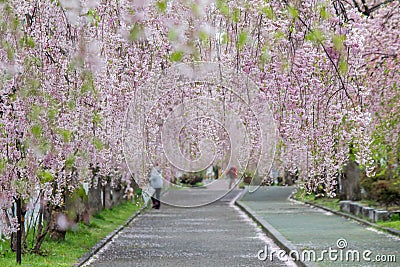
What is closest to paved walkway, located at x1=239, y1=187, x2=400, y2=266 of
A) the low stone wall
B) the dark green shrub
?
the low stone wall

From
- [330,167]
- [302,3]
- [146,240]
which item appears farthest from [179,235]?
[302,3]

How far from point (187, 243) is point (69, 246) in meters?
2.42

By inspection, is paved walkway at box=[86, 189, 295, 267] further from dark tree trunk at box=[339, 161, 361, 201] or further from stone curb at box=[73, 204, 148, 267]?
dark tree trunk at box=[339, 161, 361, 201]

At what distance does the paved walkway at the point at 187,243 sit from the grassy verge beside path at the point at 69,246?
363 mm

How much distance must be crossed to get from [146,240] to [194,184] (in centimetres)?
4100

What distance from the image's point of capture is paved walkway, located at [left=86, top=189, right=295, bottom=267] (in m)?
12.0

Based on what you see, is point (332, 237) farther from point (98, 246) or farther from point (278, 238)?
point (98, 246)

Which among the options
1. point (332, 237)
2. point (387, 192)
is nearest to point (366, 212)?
point (387, 192)

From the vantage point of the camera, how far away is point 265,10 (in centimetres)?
534

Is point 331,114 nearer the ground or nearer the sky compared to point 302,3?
nearer the ground

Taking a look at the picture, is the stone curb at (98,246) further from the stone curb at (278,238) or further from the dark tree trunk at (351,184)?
the dark tree trunk at (351,184)

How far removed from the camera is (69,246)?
1398 cm

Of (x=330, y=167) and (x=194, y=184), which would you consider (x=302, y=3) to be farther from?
(x=194, y=184)

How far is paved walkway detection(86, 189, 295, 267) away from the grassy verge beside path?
1.19 feet
